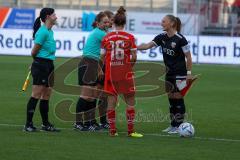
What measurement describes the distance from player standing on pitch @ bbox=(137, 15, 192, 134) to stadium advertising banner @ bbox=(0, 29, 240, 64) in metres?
20.0

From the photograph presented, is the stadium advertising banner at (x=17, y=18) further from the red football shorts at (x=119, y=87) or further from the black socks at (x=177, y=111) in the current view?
the red football shorts at (x=119, y=87)

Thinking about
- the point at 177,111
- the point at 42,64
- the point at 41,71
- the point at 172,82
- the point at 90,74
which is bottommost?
the point at 177,111

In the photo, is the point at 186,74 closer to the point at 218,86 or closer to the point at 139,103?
the point at 139,103

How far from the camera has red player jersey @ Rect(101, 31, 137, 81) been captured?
40.2 ft

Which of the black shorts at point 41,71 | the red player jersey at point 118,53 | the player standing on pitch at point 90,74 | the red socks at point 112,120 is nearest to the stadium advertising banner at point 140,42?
the player standing on pitch at point 90,74

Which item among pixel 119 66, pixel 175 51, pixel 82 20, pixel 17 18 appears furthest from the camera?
pixel 17 18

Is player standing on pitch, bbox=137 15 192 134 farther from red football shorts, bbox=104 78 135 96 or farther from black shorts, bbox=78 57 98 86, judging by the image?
red football shorts, bbox=104 78 135 96

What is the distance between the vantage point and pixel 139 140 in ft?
39.2

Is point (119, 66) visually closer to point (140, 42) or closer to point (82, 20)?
point (140, 42)

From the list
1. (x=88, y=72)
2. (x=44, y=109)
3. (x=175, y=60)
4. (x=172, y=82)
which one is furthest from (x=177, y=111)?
(x=44, y=109)

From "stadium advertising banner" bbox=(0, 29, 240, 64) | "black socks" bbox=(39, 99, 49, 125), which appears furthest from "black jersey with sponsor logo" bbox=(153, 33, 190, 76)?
"stadium advertising banner" bbox=(0, 29, 240, 64)

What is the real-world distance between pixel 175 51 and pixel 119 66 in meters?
1.29

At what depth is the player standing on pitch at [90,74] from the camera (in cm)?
1323

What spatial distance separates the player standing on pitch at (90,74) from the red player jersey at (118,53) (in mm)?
757
